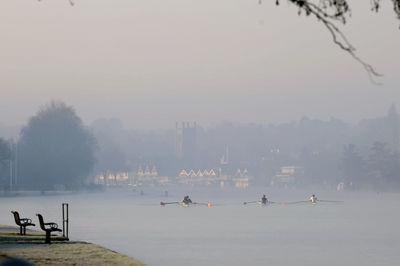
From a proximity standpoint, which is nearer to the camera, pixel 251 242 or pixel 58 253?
pixel 58 253

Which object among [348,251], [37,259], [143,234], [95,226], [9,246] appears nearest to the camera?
[37,259]

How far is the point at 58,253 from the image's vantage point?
32406 mm

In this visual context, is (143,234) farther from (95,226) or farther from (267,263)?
(267,263)

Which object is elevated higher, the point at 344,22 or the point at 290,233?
the point at 344,22

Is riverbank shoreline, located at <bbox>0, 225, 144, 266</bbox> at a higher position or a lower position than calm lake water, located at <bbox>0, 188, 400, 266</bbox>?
higher

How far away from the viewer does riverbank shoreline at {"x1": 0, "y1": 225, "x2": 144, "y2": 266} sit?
29.7 m

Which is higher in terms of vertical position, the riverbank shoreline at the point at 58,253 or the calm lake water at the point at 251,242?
the riverbank shoreline at the point at 58,253

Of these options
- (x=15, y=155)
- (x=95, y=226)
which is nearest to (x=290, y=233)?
(x=95, y=226)

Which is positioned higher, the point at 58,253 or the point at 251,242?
the point at 58,253

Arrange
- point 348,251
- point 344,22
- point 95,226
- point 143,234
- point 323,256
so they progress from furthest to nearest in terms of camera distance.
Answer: point 95,226 → point 143,234 → point 348,251 → point 323,256 → point 344,22

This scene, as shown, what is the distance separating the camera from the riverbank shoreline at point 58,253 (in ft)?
97.5

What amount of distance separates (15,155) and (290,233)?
4448 inches

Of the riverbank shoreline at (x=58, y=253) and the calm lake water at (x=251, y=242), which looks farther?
the calm lake water at (x=251, y=242)

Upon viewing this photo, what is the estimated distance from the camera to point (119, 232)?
322ft
